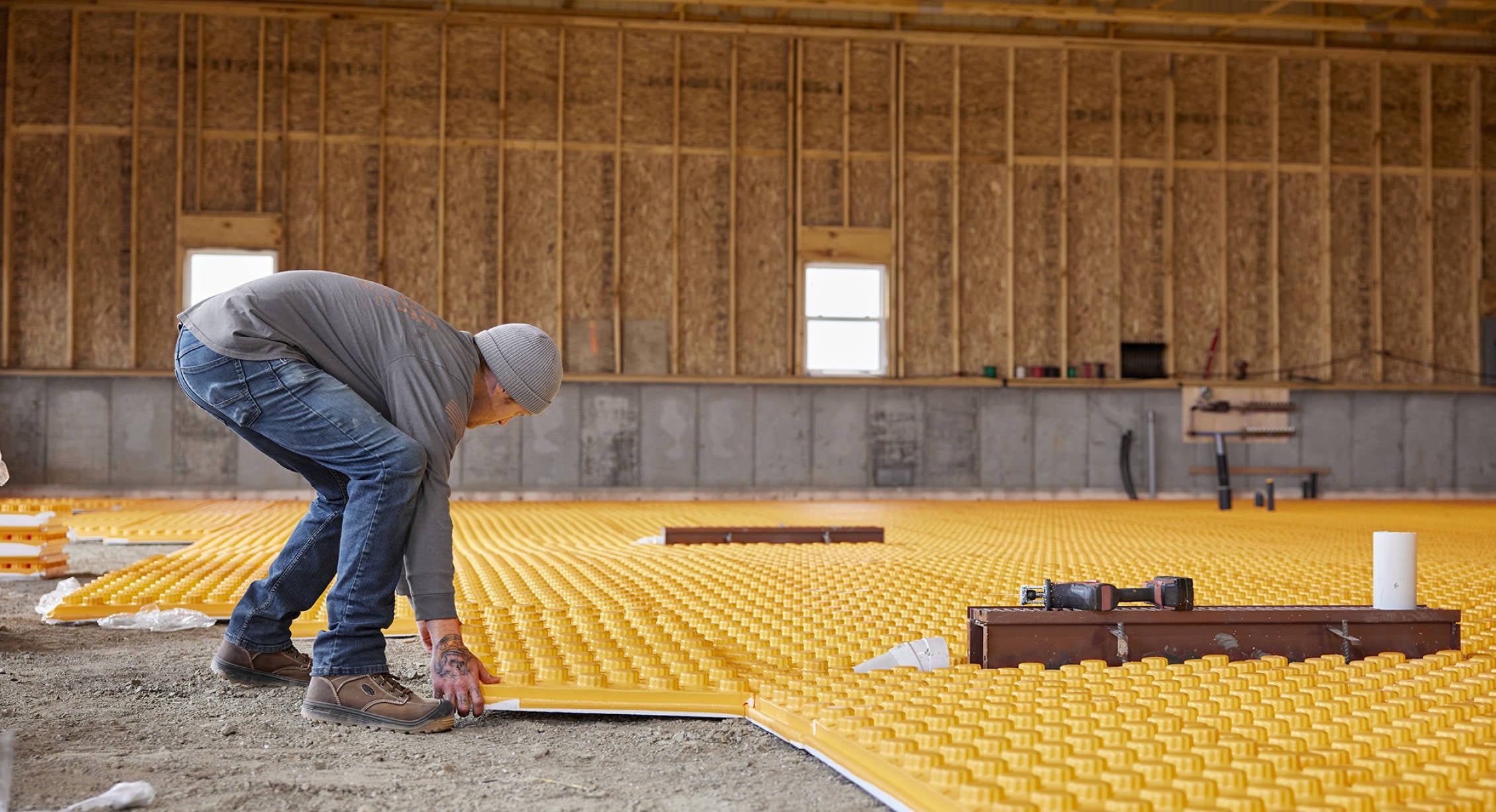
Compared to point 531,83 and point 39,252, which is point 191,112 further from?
point 531,83

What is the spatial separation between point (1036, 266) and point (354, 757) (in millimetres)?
13141

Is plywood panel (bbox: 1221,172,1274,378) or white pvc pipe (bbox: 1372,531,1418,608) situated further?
plywood panel (bbox: 1221,172,1274,378)

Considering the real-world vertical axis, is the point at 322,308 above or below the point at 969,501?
above

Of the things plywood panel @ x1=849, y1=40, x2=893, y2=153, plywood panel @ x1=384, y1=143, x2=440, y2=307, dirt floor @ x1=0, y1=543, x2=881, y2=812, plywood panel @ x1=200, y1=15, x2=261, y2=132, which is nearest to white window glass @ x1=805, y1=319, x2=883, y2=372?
plywood panel @ x1=849, y1=40, x2=893, y2=153

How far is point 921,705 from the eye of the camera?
8.07ft

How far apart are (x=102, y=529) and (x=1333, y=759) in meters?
8.33

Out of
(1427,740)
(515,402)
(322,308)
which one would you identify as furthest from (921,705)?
→ (322,308)

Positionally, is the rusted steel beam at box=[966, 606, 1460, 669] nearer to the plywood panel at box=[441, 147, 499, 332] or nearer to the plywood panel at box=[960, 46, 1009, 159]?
the plywood panel at box=[441, 147, 499, 332]

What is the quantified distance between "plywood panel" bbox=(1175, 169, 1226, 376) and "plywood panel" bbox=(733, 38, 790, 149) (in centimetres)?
550

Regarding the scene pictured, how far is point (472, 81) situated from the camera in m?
13.6

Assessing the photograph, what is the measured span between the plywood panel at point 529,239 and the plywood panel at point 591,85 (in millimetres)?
656

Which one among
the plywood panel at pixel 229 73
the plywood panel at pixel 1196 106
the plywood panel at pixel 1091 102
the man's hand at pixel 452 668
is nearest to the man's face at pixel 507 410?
the man's hand at pixel 452 668

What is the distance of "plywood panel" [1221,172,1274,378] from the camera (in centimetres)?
1450

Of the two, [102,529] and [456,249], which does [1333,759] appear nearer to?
[102,529]
